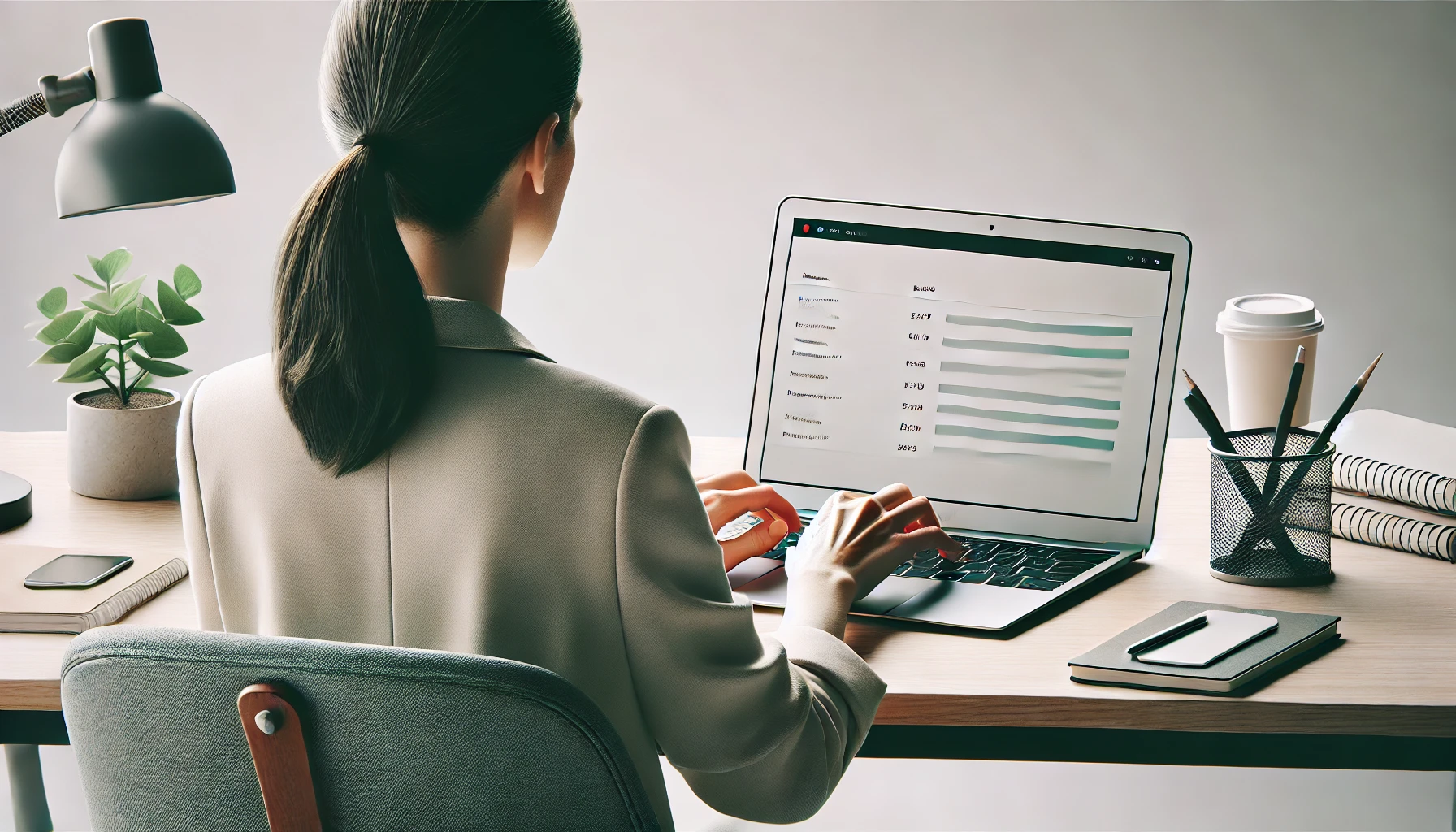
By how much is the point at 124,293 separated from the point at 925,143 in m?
1.91

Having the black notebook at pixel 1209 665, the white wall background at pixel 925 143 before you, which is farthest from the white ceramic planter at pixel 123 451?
the white wall background at pixel 925 143

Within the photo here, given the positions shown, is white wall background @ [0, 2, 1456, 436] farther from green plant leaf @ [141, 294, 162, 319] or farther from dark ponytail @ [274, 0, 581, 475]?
dark ponytail @ [274, 0, 581, 475]

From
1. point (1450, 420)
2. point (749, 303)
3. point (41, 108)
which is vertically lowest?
point (1450, 420)

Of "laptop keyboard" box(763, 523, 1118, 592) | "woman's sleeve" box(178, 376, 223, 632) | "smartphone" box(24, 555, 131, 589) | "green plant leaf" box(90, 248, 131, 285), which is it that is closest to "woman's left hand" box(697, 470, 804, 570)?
"laptop keyboard" box(763, 523, 1118, 592)

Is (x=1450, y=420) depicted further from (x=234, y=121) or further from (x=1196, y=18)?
(x=234, y=121)

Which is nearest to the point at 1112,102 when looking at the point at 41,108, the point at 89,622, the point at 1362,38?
the point at 1362,38

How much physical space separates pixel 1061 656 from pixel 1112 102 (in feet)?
6.99

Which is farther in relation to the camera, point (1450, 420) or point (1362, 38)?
point (1450, 420)

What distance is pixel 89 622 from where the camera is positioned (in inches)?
41.7

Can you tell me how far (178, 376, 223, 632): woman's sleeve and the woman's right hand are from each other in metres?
0.42

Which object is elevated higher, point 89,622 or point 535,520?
point 535,520

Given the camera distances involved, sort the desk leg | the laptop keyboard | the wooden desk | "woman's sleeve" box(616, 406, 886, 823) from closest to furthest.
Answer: "woman's sleeve" box(616, 406, 886, 823), the wooden desk, the laptop keyboard, the desk leg

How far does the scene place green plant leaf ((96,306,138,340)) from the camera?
1395 millimetres

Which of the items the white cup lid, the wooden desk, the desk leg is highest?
the white cup lid
